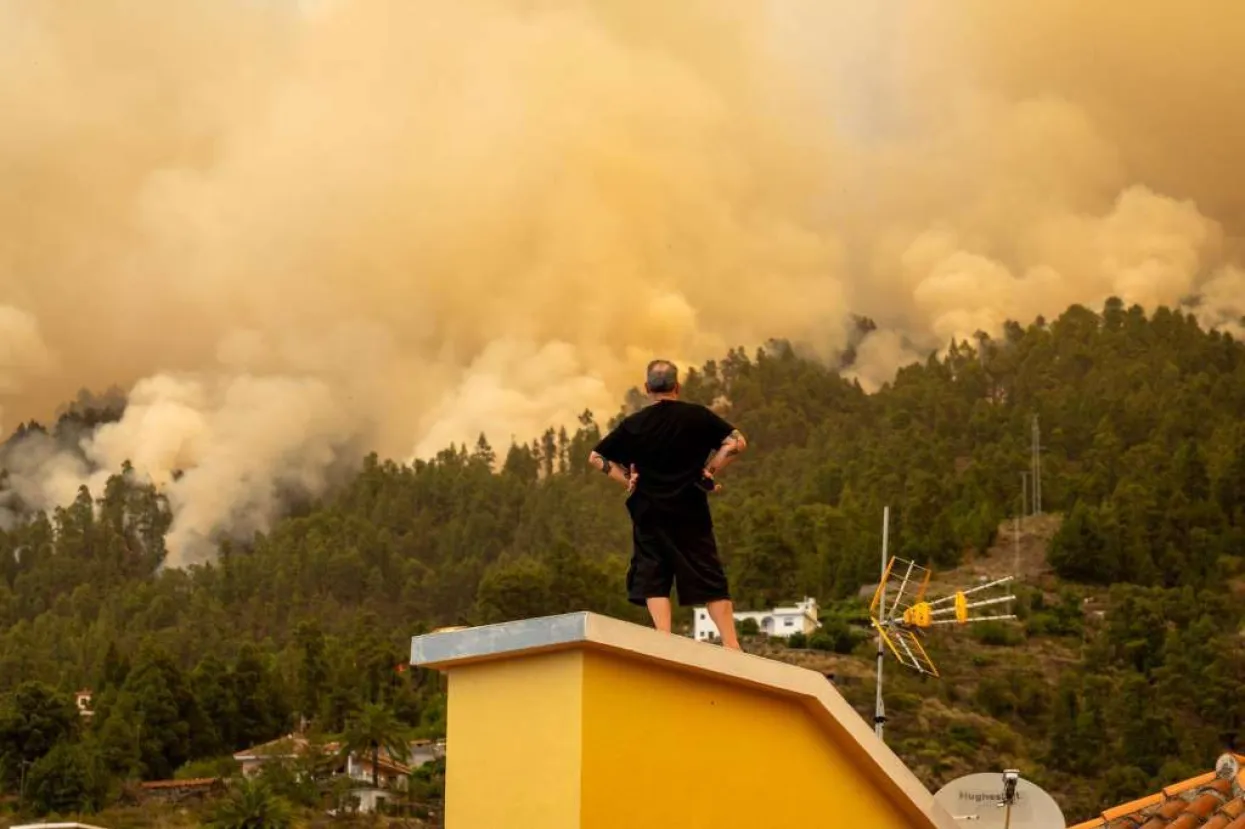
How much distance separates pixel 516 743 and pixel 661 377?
132cm

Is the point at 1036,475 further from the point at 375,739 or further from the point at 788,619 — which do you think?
the point at 375,739

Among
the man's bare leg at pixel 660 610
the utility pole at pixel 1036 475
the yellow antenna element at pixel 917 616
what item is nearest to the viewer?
the man's bare leg at pixel 660 610

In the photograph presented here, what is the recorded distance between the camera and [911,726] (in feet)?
199

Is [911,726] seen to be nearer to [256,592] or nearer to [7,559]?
[256,592]

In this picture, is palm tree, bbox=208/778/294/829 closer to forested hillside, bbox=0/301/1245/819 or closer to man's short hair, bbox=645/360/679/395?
forested hillside, bbox=0/301/1245/819

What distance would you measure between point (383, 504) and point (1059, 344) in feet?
126

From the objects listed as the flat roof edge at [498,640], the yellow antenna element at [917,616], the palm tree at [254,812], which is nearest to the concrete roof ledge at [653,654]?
the flat roof edge at [498,640]

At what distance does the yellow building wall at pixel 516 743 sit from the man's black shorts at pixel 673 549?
90 centimetres

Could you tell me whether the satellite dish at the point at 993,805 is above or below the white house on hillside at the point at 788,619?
below

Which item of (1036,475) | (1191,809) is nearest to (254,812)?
(1036,475)

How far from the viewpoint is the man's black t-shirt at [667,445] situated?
207 inches

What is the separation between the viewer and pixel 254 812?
52.1 meters

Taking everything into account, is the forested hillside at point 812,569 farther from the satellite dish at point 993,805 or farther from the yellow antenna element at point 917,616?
the satellite dish at point 993,805

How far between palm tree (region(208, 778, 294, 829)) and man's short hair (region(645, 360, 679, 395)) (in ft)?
158
